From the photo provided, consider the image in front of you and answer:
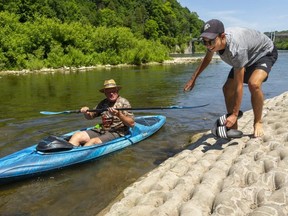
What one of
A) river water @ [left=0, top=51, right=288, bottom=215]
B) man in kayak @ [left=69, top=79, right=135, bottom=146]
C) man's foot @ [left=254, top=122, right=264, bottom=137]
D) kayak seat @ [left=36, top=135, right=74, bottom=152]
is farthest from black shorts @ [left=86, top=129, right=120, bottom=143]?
man's foot @ [left=254, top=122, right=264, bottom=137]

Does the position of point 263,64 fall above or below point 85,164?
above

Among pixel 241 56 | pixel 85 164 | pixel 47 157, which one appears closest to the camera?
pixel 241 56

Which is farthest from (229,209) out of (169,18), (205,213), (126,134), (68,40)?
(169,18)

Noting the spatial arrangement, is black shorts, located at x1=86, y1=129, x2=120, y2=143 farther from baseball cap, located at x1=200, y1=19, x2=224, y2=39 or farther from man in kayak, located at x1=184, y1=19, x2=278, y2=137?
baseball cap, located at x1=200, y1=19, x2=224, y2=39

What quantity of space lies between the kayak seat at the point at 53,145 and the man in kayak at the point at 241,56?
3048mm

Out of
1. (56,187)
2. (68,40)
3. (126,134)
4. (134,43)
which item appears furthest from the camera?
(134,43)

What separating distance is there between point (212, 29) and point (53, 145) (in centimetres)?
362

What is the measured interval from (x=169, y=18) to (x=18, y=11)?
5246cm

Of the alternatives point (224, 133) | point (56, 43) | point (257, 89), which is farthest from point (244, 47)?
point (56, 43)

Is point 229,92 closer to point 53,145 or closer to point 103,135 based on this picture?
point 103,135

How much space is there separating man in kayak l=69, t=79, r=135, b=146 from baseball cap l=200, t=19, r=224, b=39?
2804 millimetres

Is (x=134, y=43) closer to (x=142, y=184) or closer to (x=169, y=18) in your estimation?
(x=142, y=184)

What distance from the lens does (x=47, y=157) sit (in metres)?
6.18

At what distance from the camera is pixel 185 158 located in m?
5.45
